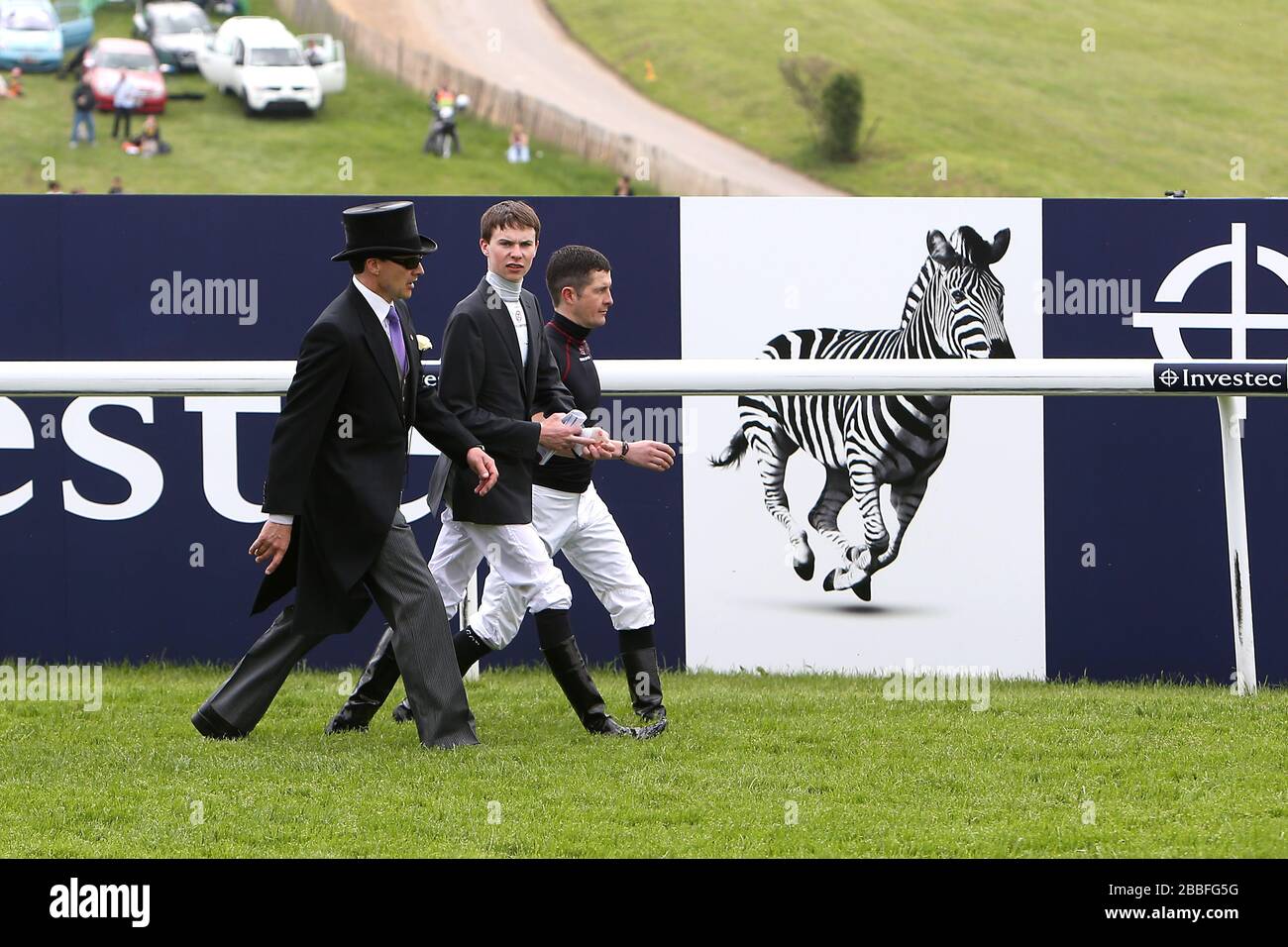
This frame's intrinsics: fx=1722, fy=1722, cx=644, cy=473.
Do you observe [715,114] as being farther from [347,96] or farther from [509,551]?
[509,551]

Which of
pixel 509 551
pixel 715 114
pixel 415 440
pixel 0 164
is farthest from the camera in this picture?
pixel 715 114

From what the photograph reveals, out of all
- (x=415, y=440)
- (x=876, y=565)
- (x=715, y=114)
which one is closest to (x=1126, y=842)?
(x=876, y=565)

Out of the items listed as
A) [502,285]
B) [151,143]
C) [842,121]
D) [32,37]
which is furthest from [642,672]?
[32,37]

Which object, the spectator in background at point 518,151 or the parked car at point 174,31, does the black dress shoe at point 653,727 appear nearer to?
the spectator in background at point 518,151

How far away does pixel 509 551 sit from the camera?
5426 mm

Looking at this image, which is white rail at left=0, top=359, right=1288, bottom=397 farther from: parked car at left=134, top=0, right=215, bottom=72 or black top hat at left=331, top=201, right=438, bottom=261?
parked car at left=134, top=0, right=215, bottom=72

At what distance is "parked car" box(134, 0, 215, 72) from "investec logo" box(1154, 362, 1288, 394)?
1270 inches

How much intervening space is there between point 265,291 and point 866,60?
3096 cm

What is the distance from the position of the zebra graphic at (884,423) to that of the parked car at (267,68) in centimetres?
2839

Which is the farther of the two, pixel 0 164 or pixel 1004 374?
pixel 0 164

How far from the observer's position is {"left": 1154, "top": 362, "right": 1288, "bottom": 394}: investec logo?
5.96m

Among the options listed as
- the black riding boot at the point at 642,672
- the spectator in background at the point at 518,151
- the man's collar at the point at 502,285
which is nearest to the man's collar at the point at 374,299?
the man's collar at the point at 502,285

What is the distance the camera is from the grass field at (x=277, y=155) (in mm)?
29672

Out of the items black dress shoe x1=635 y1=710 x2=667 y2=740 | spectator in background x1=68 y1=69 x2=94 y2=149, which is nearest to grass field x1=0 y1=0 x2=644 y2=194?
spectator in background x1=68 y1=69 x2=94 y2=149
